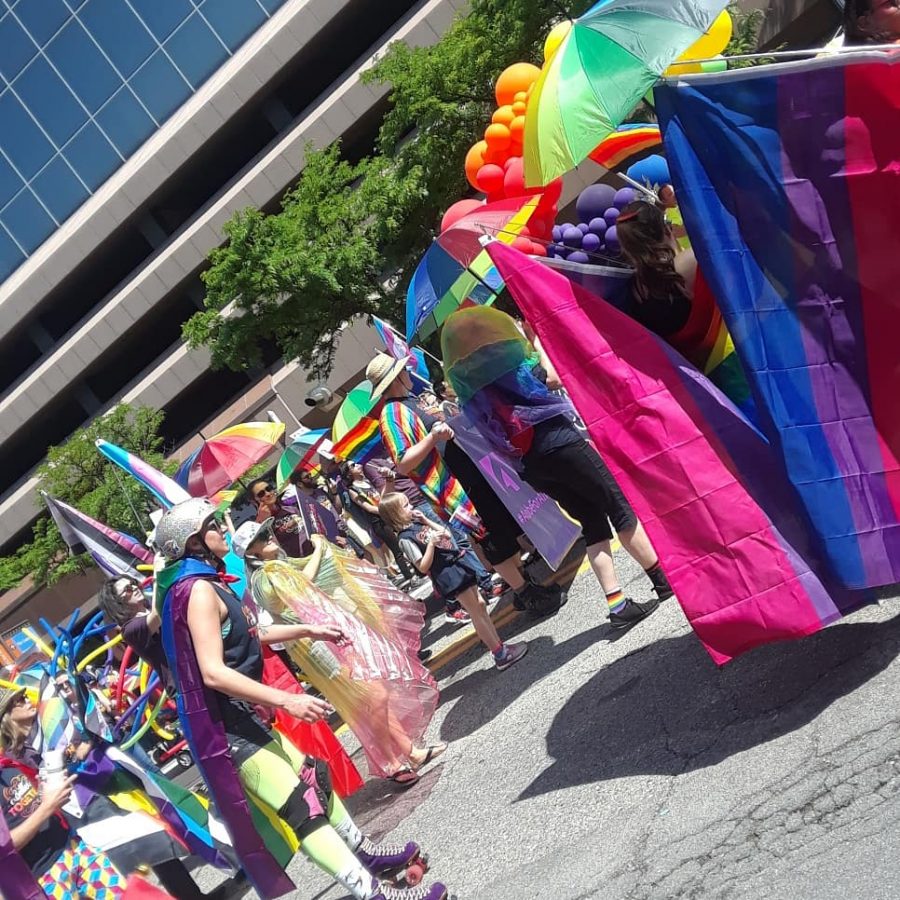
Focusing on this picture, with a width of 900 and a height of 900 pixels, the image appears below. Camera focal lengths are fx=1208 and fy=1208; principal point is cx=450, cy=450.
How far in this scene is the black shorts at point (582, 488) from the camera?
22.0 feet

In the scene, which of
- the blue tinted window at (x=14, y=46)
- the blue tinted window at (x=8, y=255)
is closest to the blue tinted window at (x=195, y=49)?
the blue tinted window at (x=14, y=46)

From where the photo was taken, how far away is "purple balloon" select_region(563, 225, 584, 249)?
959 centimetres

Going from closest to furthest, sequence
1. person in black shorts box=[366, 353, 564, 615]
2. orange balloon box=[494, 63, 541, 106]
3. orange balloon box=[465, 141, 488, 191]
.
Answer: person in black shorts box=[366, 353, 564, 615] → orange balloon box=[494, 63, 541, 106] → orange balloon box=[465, 141, 488, 191]

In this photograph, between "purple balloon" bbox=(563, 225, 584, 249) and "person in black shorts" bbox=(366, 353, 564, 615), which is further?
"purple balloon" bbox=(563, 225, 584, 249)

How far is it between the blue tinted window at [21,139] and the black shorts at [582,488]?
36.6 meters

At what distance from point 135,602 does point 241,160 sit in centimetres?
3536

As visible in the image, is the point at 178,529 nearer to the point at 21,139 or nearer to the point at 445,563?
the point at 445,563

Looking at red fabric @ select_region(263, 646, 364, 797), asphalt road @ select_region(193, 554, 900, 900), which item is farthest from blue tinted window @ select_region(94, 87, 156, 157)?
asphalt road @ select_region(193, 554, 900, 900)

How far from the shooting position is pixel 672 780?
4727mm

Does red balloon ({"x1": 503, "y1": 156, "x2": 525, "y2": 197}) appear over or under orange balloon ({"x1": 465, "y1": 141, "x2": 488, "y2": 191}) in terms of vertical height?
under

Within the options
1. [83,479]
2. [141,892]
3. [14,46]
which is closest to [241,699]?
[141,892]

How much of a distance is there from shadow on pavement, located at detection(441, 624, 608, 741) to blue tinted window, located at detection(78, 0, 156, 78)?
114 feet

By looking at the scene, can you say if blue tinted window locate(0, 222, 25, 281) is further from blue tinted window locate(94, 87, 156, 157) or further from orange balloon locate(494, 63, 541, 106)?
orange balloon locate(494, 63, 541, 106)

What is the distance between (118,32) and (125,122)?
9.03ft
